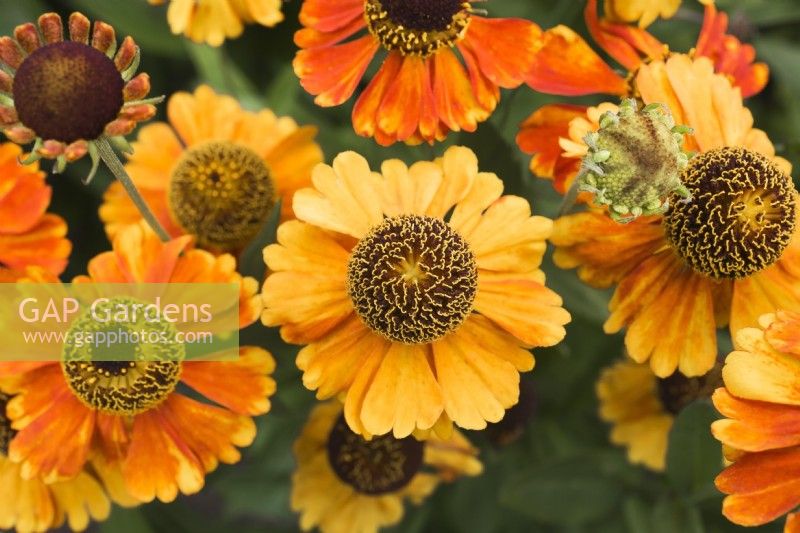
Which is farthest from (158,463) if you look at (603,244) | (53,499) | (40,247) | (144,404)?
(603,244)

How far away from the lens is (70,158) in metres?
0.80

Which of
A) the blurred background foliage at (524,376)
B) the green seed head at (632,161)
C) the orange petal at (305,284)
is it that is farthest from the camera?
the blurred background foliage at (524,376)

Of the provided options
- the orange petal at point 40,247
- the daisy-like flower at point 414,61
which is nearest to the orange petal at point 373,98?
the daisy-like flower at point 414,61

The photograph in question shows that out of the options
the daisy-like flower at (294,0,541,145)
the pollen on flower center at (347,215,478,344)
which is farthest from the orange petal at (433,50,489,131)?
the pollen on flower center at (347,215,478,344)

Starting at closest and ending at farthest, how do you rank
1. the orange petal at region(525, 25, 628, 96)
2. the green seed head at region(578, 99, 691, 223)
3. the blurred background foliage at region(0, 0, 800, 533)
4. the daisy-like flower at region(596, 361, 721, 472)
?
the green seed head at region(578, 99, 691, 223)
the orange petal at region(525, 25, 628, 96)
the blurred background foliage at region(0, 0, 800, 533)
the daisy-like flower at region(596, 361, 721, 472)

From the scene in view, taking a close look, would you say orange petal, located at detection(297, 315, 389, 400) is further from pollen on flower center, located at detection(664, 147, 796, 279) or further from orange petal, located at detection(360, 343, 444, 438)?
pollen on flower center, located at detection(664, 147, 796, 279)

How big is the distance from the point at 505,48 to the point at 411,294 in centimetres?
28

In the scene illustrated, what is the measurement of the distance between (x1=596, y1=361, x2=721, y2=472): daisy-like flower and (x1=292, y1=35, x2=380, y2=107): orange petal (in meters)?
0.56

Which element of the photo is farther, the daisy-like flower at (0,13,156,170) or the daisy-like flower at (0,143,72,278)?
the daisy-like flower at (0,143,72,278)

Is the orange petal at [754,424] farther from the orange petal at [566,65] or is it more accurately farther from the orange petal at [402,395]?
the orange petal at [566,65]

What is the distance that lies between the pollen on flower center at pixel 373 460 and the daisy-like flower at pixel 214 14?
1.57ft

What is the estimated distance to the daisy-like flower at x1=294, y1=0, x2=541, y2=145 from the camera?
37.3 inches

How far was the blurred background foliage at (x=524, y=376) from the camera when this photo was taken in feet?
3.67

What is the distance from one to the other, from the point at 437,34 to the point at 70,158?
396mm
